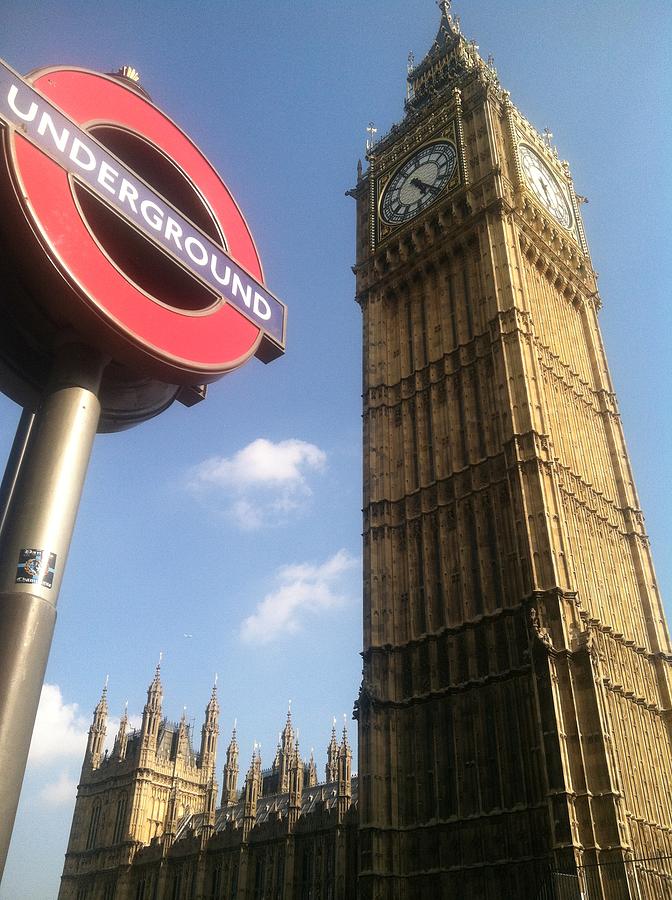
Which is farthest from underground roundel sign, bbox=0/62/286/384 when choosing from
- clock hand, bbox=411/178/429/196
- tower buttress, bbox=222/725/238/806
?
tower buttress, bbox=222/725/238/806

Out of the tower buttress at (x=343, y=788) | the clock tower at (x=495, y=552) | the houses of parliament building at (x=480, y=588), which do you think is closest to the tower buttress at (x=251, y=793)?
Result: the houses of parliament building at (x=480, y=588)

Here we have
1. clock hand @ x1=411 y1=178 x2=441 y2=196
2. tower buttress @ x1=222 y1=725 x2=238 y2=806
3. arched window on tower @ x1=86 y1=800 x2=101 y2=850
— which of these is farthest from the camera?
arched window on tower @ x1=86 y1=800 x2=101 y2=850

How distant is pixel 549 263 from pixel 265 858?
35846 millimetres

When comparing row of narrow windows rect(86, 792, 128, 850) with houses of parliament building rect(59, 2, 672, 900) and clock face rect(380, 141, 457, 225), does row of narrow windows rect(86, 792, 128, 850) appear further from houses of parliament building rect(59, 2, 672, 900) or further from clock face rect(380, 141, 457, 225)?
clock face rect(380, 141, 457, 225)

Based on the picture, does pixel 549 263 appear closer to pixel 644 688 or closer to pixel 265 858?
pixel 644 688

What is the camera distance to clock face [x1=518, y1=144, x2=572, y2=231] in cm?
4266

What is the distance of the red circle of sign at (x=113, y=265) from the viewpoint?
7.37 meters

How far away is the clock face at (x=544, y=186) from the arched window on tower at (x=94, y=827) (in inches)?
2091

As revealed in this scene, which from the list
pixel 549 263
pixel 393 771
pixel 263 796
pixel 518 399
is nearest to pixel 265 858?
pixel 263 796

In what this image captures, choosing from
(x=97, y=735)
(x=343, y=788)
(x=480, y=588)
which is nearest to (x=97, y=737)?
(x=97, y=735)

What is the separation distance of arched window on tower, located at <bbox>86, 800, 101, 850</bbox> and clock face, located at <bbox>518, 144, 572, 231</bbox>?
53108 millimetres

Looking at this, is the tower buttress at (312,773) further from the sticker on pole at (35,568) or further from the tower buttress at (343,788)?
the sticker on pole at (35,568)

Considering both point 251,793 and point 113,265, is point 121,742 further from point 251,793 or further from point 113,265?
point 113,265

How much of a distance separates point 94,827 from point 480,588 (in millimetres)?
45091
